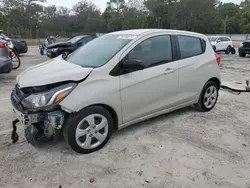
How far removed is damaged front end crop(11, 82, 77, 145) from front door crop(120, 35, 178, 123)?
824 mm

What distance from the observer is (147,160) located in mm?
2982

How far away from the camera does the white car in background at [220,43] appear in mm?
18375

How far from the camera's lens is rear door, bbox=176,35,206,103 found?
13.2ft

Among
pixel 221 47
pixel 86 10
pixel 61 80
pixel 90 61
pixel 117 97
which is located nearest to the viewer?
pixel 61 80

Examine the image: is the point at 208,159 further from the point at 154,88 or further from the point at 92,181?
the point at 92,181

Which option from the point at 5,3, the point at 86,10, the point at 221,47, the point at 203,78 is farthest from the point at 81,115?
the point at 86,10

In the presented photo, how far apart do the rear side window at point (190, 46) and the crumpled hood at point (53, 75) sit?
178cm

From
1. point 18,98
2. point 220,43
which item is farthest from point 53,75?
point 220,43

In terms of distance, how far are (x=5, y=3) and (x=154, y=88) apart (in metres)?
56.1

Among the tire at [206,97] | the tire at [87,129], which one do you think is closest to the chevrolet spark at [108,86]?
the tire at [87,129]

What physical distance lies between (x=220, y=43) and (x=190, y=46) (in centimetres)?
1590

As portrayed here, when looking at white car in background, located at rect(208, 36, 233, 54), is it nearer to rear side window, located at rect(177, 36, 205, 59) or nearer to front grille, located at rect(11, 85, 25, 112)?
rear side window, located at rect(177, 36, 205, 59)

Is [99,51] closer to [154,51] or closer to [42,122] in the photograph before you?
[154,51]

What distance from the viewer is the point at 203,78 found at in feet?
14.4
